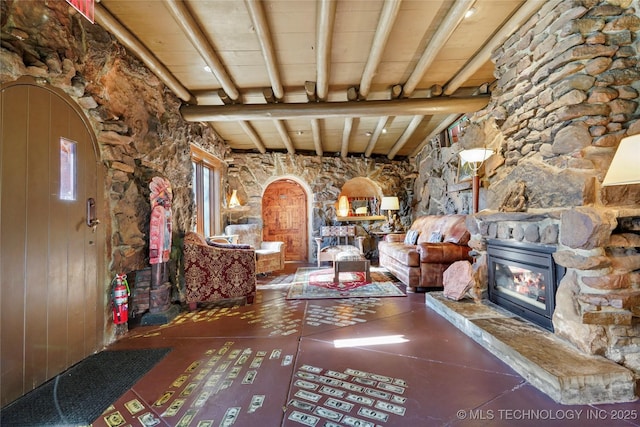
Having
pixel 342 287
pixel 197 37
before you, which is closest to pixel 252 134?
pixel 197 37

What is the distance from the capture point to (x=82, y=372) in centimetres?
196

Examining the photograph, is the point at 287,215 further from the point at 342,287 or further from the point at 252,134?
the point at 342,287

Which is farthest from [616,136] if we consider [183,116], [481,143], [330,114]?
[183,116]

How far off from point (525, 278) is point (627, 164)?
4.09 ft

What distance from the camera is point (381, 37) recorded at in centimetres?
264

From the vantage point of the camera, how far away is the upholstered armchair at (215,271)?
3.26 meters

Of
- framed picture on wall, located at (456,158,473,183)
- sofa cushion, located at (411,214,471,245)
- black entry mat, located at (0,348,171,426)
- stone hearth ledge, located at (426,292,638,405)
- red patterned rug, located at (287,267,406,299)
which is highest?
framed picture on wall, located at (456,158,473,183)

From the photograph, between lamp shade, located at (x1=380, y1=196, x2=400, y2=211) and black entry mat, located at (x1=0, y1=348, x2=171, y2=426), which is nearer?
black entry mat, located at (x1=0, y1=348, x2=171, y2=426)

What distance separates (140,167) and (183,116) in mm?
1303

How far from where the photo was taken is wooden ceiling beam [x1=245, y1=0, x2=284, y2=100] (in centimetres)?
227

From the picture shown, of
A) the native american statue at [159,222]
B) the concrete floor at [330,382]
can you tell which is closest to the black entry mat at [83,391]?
the concrete floor at [330,382]

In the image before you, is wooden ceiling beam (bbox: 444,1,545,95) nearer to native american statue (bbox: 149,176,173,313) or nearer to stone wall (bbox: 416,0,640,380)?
stone wall (bbox: 416,0,640,380)

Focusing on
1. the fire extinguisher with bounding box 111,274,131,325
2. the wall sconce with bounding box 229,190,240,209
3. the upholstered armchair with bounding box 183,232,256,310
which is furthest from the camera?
the wall sconce with bounding box 229,190,240,209

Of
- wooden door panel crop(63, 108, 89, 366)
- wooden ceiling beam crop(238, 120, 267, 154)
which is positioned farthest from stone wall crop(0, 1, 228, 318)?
wooden ceiling beam crop(238, 120, 267, 154)
